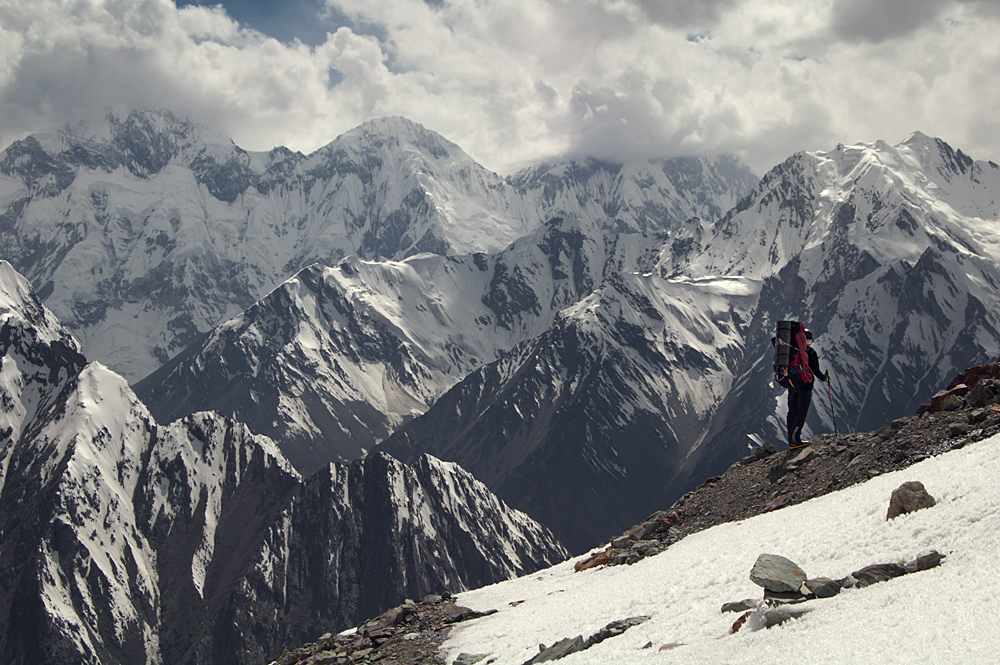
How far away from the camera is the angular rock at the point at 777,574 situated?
31438 millimetres

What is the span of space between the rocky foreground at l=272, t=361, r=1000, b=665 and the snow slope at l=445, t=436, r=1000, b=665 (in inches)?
78.2

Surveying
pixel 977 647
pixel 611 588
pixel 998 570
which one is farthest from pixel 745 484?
pixel 977 647

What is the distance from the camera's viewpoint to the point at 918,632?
26.1 metres

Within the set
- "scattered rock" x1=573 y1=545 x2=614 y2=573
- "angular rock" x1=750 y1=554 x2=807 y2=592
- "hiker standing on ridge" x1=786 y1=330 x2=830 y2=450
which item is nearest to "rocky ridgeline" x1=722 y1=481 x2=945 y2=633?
"angular rock" x1=750 y1=554 x2=807 y2=592

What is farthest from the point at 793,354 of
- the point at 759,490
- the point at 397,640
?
the point at 397,640

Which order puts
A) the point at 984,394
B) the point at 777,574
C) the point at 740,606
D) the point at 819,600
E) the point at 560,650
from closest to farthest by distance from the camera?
the point at 819,600, the point at 777,574, the point at 740,606, the point at 560,650, the point at 984,394

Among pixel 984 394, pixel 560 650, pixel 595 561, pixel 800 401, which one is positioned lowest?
pixel 560 650

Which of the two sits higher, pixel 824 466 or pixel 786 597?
pixel 824 466

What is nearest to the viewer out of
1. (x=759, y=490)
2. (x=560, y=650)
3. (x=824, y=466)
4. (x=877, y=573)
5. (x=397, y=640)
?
(x=877, y=573)

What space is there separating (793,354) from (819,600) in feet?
82.2

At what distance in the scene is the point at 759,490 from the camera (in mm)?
53062

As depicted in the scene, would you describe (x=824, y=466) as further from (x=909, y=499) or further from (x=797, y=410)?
(x=909, y=499)

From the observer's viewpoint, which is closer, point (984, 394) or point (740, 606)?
point (740, 606)

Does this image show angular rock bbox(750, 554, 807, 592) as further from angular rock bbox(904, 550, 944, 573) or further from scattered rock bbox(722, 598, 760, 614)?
angular rock bbox(904, 550, 944, 573)
